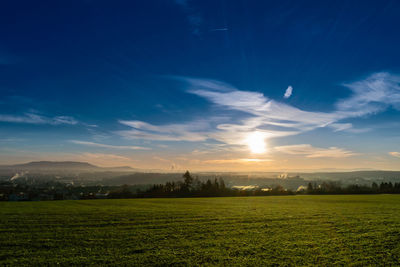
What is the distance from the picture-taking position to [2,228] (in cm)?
1335

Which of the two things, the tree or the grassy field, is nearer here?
the grassy field

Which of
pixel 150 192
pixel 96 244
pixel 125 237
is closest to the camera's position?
pixel 96 244

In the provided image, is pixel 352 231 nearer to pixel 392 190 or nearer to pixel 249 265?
pixel 249 265

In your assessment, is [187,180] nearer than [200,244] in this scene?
No

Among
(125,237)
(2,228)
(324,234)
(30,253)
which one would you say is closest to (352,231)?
(324,234)

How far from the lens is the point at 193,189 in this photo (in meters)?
76.4

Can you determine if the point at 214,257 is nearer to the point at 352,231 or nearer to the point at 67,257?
the point at 67,257

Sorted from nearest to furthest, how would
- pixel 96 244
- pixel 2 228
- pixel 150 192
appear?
pixel 96 244
pixel 2 228
pixel 150 192

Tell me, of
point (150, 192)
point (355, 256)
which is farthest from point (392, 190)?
point (355, 256)

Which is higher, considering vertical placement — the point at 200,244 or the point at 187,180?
the point at 200,244

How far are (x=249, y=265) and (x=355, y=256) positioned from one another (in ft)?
13.3

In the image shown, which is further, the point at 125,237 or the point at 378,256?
the point at 125,237

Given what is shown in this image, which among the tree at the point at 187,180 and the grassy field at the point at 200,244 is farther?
the tree at the point at 187,180

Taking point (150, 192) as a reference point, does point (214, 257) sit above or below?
above
